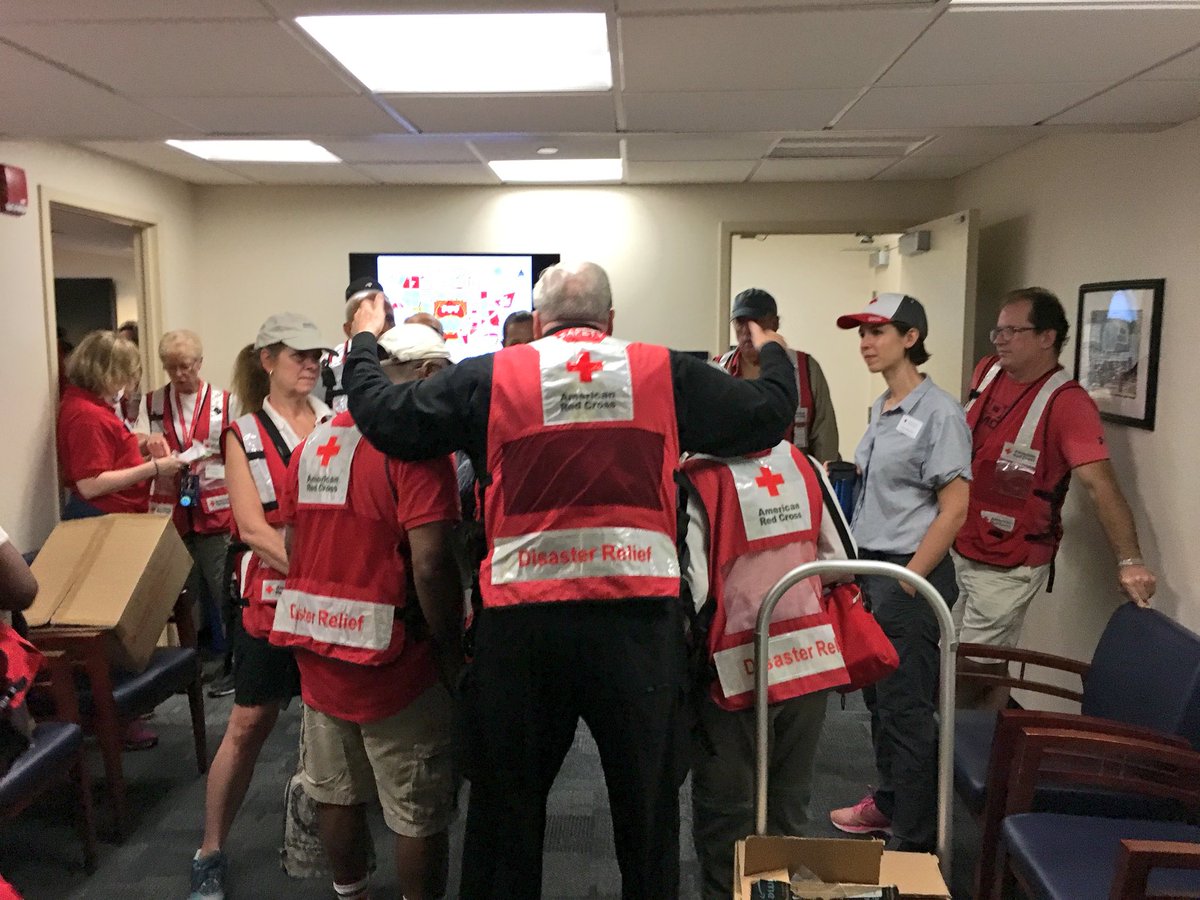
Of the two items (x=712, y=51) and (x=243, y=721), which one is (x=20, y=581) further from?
(x=712, y=51)

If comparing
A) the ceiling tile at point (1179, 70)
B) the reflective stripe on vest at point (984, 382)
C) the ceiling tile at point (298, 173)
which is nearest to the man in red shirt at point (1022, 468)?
the reflective stripe on vest at point (984, 382)

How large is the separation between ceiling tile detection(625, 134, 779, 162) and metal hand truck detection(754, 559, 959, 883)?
225cm

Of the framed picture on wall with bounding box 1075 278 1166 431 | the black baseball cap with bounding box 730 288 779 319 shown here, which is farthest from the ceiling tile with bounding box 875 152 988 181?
the framed picture on wall with bounding box 1075 278 1166 431

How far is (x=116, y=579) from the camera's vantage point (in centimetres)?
268

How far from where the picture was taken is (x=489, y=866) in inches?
63.6

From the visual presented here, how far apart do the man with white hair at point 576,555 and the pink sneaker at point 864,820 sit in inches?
49.7

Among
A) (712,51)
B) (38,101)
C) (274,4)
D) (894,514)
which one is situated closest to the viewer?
(274,4)

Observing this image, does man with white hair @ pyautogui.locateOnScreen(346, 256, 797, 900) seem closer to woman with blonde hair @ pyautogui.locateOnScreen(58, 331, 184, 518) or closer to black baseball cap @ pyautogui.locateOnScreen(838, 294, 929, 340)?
black baseball cap @ pyautogui.locateOnScreen(838, 294, 929, 340)

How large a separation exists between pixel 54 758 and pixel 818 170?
4044 millimetres

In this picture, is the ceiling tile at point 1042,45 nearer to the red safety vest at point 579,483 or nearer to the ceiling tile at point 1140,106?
the ceiling tile at point 1140,106

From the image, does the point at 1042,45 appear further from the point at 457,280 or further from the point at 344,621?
the point at 457,280

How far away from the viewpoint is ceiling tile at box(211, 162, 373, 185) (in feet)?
14.1

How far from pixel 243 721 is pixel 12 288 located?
6.89 feet

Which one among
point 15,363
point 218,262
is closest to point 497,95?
point 15,363
